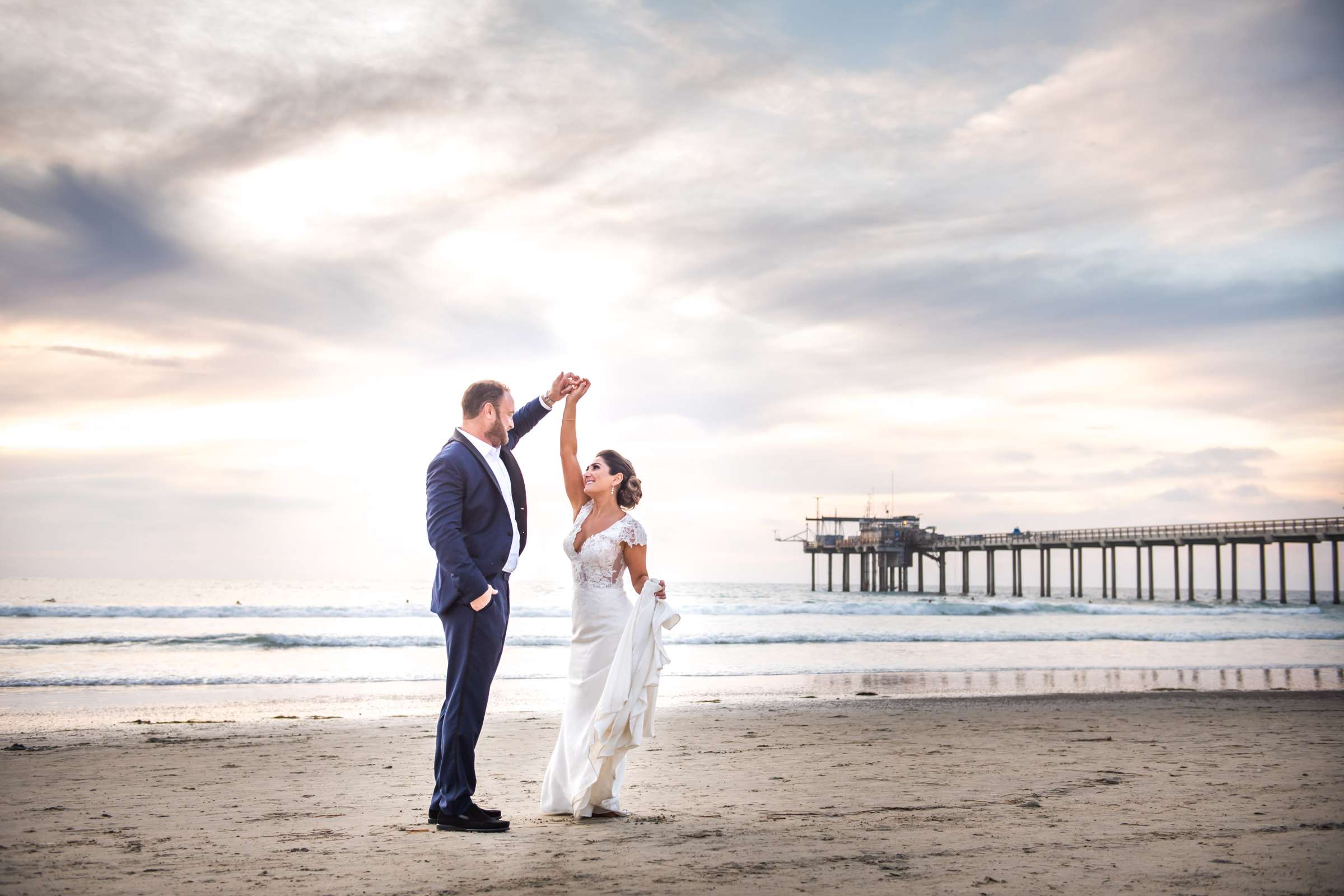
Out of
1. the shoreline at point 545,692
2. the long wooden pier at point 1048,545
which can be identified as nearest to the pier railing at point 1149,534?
the long wooden pier at point 1048,545

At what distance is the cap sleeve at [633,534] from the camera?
550 centimetres

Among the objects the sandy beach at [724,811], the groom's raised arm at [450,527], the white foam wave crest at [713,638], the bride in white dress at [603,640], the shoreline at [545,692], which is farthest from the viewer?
the white foam wave crest at [713,638]

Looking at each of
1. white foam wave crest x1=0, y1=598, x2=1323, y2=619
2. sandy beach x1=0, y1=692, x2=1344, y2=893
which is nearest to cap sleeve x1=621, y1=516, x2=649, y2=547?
sandy beach x1=0, y1=692, x2=1344, y2=893

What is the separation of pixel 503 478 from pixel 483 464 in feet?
0.53

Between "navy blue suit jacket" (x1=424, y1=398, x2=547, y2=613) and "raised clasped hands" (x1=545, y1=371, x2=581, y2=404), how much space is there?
521mm

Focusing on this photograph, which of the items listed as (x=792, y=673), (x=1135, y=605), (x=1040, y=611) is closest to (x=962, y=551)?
(x=1135, y=605)

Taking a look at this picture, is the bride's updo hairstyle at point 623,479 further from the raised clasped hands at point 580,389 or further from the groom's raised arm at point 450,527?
the groom's raised arm at point 450,527

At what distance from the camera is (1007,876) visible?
12.9ft

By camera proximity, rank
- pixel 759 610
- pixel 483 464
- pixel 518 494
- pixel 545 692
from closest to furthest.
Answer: pixel 483 464 < pixel 518 494 < pixel 545 692 < pixel 759 610

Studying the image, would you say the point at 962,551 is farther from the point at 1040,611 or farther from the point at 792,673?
the point at 792,673

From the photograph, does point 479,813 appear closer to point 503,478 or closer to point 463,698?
point 463,698

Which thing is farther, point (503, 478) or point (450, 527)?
point (503, 478)

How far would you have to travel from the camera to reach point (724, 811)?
5.43m

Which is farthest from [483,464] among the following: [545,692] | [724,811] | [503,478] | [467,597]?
[545,692]
